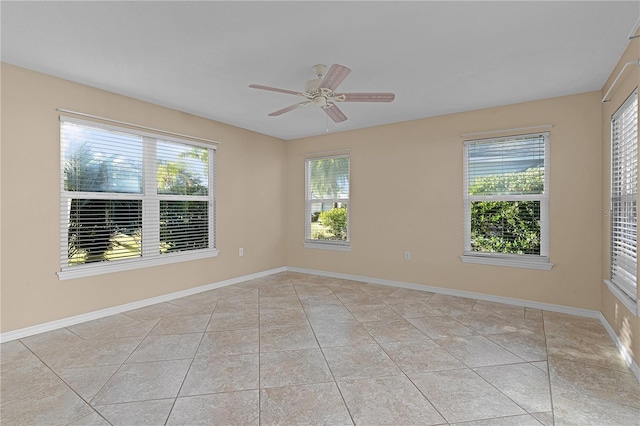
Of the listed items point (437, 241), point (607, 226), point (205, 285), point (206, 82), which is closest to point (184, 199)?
point (205, 285)

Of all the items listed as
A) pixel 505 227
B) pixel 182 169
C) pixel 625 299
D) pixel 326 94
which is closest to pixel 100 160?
pixel 182 169

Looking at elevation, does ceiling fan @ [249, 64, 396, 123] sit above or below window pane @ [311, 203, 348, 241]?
above

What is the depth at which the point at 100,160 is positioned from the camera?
3.57 meters

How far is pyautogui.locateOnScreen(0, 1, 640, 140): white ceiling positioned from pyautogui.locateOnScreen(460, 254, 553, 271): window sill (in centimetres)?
193

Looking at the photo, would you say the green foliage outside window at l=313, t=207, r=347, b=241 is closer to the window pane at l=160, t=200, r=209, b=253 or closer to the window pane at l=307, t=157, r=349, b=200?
the window pane at l=307, t=157, r=349, b=200

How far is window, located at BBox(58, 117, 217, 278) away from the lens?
3.37 meters

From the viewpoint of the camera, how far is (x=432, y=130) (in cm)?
458

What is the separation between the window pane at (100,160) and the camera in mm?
3338

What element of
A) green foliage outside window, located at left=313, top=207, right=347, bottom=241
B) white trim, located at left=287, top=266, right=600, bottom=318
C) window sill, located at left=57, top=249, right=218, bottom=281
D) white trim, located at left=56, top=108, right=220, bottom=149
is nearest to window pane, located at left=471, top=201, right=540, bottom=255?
white trim, located at left=287, top=266, right=600, bottom=318

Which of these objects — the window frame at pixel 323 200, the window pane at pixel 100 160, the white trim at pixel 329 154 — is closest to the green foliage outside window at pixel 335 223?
the window frame at pixel 323 200

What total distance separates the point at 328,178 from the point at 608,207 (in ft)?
12.2

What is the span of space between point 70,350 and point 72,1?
2.62 m

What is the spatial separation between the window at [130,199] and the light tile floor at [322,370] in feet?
2.51

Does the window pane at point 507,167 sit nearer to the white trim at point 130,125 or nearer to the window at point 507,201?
the window at point 507,201
